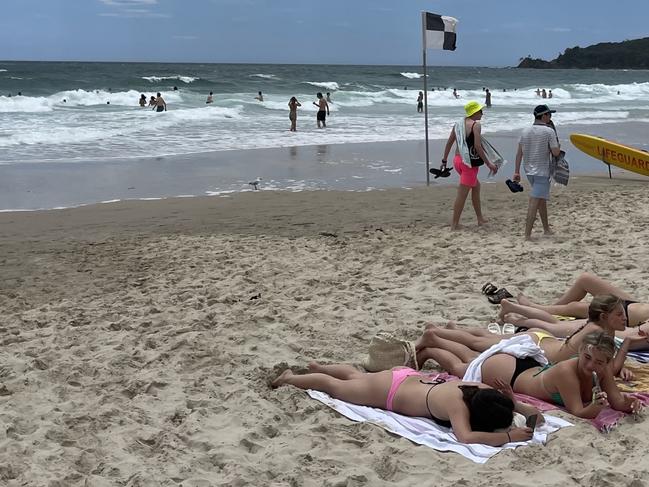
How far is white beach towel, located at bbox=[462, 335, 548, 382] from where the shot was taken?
4215mm

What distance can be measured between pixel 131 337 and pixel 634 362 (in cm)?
333

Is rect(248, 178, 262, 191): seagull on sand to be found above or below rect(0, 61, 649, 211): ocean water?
below

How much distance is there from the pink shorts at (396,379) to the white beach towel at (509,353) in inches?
12.9

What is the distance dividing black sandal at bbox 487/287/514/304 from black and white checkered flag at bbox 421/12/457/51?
5733 millimetres

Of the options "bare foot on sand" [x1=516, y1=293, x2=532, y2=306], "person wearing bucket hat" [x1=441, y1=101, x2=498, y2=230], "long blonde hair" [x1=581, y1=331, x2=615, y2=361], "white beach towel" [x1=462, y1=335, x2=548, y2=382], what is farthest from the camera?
"person wearing bucket hat" [x1=441, y1=101, x2=498, y2=230]

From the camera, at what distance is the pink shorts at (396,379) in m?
4.07

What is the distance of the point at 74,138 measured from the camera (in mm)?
18047

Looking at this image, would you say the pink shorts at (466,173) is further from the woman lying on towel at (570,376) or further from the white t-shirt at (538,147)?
the woman lying on towel at (570,376)

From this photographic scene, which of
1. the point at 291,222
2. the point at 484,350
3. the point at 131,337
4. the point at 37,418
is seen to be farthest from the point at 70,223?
the point at 484,350

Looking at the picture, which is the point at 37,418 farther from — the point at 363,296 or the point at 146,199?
the point at 146,199

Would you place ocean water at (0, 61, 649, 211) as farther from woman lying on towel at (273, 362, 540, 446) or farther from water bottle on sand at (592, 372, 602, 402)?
water bottle on sand at (592, 372, 602, 402)

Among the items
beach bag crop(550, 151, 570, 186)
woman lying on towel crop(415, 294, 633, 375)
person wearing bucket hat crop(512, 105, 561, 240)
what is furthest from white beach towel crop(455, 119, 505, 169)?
woman lying on towel crop(415, 294, 633, 375)

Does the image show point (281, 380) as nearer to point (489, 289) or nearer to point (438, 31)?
point (489, 289)

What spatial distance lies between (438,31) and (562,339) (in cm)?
706
